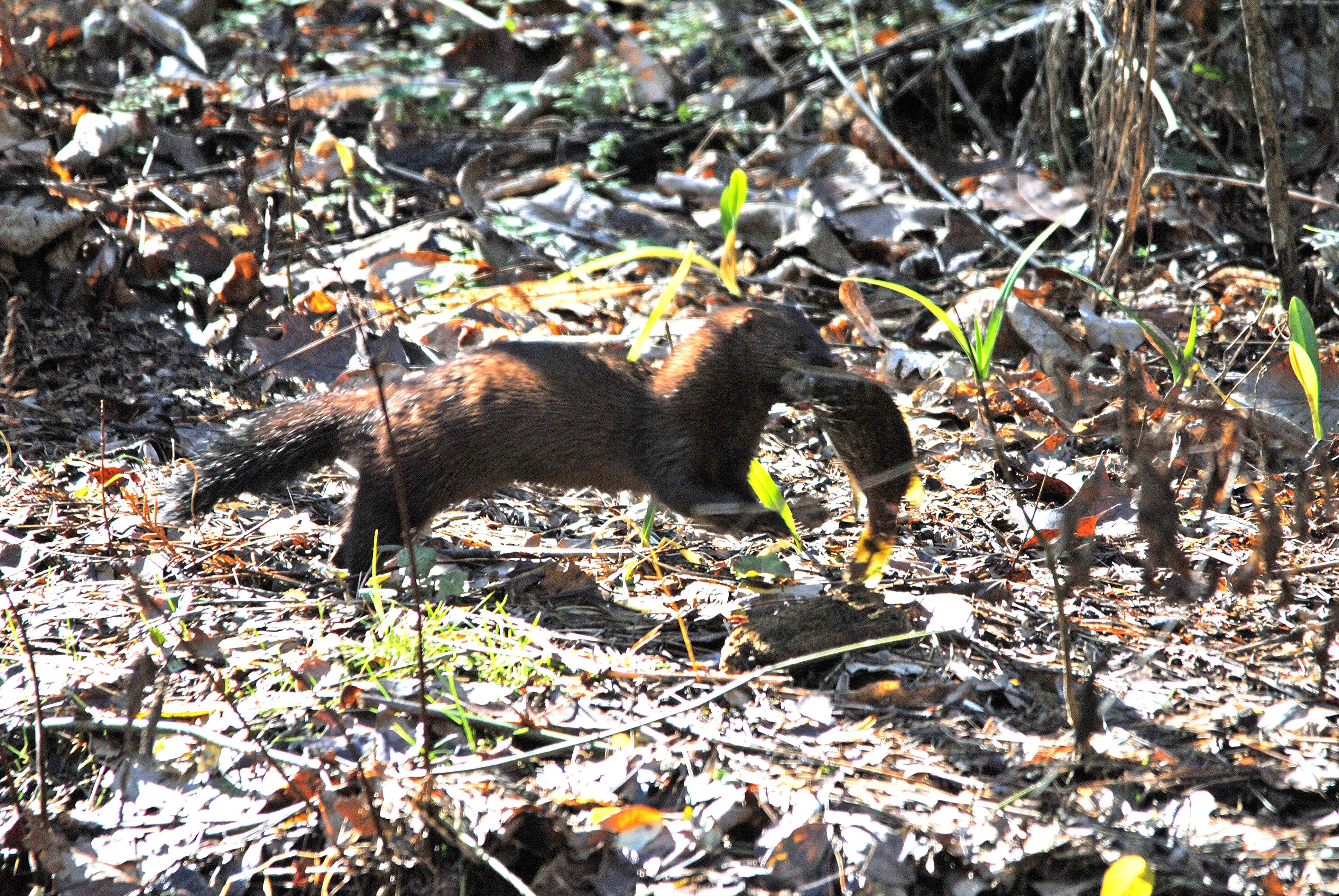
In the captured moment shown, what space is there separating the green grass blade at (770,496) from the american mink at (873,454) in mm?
231

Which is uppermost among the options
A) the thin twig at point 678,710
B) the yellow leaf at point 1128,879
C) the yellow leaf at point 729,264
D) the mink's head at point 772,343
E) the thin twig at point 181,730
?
the yellow leaf at point 729,264

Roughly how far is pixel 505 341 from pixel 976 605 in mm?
2003

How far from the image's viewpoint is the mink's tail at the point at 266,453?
12.5 feet

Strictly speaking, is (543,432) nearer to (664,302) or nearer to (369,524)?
(369,524)

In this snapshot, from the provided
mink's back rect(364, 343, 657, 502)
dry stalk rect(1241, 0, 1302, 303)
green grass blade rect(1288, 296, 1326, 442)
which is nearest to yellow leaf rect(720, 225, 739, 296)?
mink's back rect(364, 343, 657, 502)

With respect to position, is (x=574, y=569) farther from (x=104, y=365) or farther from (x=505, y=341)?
(x=104, y=365)

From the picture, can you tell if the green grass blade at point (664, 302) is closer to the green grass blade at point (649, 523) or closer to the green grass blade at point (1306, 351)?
the green grass blade at point (649, 523)

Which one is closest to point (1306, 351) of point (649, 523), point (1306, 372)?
point (1306, 372)

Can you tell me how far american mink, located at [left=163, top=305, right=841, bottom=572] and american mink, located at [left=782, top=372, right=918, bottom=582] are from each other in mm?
362

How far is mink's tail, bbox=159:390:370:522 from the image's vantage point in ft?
12.5

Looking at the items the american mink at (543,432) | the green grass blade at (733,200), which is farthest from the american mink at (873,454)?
the green grass blade at (733,200)

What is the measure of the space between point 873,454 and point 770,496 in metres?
0.34

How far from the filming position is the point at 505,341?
4379 millimetres

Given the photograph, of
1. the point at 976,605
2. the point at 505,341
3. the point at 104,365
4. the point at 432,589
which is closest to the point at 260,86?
the point at 104,365
